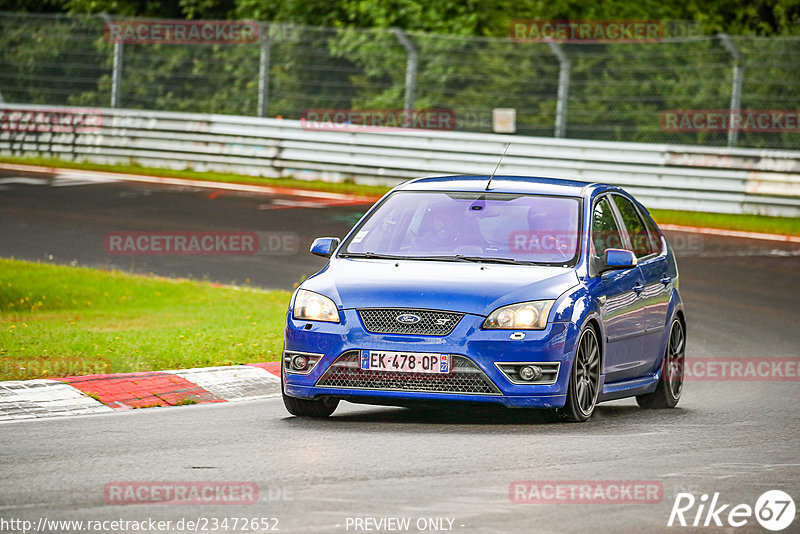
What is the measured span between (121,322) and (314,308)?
5404mm

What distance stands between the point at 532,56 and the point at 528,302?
57.1 ft

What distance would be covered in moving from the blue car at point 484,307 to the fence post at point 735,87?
1370 cm

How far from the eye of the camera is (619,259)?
10023 millimetres

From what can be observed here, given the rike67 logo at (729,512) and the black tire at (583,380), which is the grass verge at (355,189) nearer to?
the black tire at (583,380)

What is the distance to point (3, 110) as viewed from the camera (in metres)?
30.3

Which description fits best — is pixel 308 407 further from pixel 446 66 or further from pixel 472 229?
pixel 446 66

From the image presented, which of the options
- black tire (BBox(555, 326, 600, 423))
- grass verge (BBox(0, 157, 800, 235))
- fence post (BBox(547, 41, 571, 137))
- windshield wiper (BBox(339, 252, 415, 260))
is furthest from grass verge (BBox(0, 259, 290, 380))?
fence post (BBox(547, 41, 571, 137))

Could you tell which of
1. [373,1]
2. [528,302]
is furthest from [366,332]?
[373,1]

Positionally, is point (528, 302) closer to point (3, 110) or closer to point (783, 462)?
point (783, 462)

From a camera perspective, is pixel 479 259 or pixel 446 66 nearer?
pixel 479 259

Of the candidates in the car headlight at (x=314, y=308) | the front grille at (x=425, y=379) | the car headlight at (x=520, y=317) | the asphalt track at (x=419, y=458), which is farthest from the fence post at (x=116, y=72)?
the car headlight at (x=520, y=317)

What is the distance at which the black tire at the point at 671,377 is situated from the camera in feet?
36.7

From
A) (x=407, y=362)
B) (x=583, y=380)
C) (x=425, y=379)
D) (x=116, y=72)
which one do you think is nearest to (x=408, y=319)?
(x=407, y=362)

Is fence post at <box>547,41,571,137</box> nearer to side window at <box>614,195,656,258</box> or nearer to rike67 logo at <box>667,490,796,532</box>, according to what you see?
side window at <box>614,195,656,258</box>
